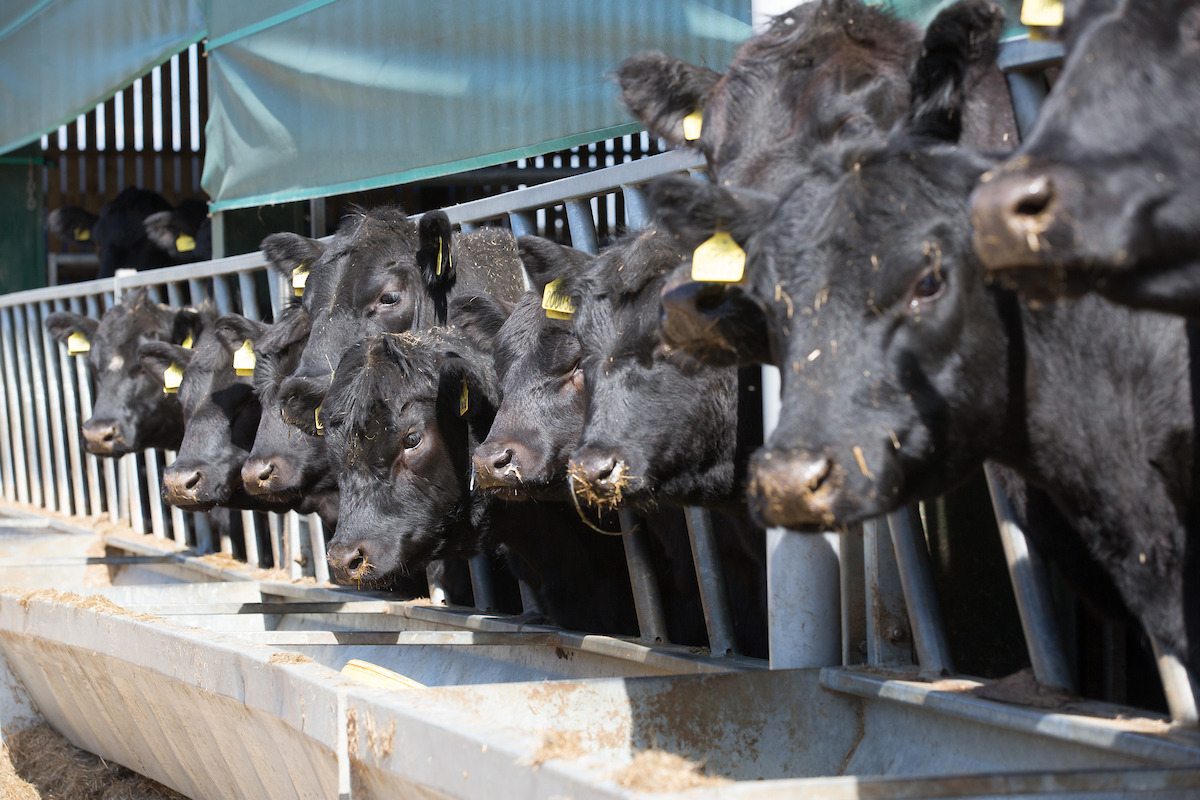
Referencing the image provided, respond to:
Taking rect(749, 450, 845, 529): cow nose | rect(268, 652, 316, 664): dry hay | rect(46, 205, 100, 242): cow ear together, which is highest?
rect(46, 205, 100, 242): cow ear

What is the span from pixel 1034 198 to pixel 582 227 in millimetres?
2865

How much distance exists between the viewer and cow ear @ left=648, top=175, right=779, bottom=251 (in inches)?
89.7

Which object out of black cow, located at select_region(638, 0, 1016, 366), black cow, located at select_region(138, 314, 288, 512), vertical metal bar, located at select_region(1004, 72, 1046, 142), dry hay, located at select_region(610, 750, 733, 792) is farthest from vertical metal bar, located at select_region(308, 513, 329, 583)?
dry hay, located at select_region(610, 750, 733, 792)

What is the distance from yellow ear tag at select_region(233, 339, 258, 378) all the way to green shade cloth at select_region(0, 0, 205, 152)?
265 cm

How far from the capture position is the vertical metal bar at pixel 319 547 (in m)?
5.79

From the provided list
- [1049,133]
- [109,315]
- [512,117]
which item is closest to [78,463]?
[109,315]

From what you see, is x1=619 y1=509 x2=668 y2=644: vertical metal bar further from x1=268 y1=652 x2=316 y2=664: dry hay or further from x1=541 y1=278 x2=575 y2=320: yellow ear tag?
x1=268 y1=652 x2=316 y2=664: dry hay

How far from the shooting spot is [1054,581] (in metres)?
3.14

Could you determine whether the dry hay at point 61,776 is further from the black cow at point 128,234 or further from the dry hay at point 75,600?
the black cow at point 128,234

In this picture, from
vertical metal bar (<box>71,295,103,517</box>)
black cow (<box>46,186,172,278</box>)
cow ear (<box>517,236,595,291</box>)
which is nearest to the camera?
cow ear (<box>517,236,595,291</box>)

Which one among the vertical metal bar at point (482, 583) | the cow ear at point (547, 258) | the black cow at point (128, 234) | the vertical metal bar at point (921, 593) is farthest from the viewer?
the black cow at point (128, 234)

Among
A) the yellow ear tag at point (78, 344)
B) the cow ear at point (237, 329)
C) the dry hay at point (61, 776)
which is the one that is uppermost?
the cow ear at point (237, 329)

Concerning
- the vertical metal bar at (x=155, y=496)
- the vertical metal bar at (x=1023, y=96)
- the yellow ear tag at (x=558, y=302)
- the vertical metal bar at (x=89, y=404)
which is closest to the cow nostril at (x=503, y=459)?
the yellow ear tag at (x=558, y=302)

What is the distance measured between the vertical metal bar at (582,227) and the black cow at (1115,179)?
8.81ft
